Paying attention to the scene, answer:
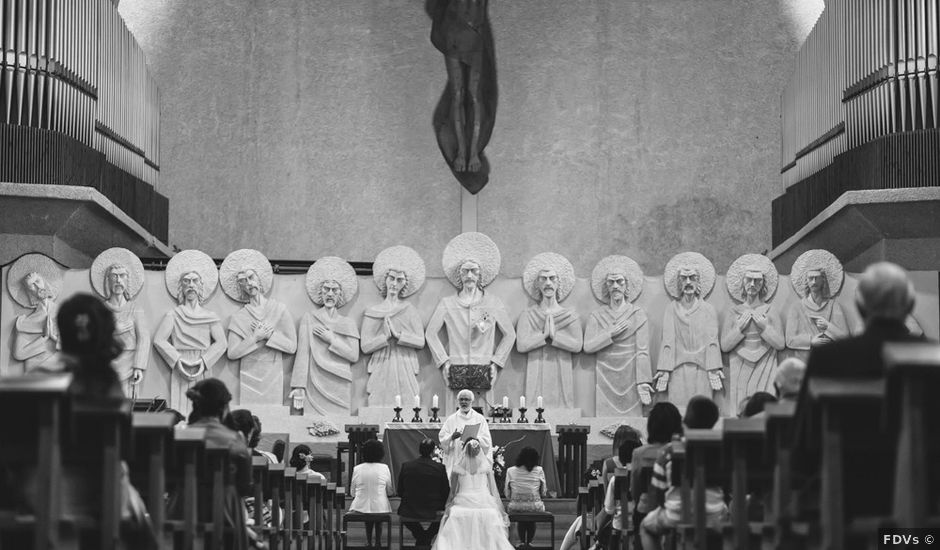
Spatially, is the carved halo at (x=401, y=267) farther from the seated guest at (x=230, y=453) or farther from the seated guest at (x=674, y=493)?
the seated guest at (x=674, y=493)

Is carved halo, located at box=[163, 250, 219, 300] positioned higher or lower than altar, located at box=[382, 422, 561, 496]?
higher

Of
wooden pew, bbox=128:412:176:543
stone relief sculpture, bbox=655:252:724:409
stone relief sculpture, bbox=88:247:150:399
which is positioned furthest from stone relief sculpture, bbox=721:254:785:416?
wooden pew, bbox=128:412:176:543

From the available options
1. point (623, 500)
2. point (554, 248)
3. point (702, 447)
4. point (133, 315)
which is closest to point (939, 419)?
point (702, 447)

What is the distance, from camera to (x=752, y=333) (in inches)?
650

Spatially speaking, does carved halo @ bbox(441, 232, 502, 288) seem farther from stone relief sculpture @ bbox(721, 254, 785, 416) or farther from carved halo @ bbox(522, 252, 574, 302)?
stone relief sculpture @ bbox(721, 254, 785, 416)

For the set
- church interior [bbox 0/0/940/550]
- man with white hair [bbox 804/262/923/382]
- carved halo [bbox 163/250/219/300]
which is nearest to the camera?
man with white hair [bbox 804/262/923/382]

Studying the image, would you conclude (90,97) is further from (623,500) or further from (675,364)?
(623,500)

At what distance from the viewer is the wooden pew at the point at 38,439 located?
208 inches

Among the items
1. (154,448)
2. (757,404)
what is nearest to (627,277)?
(757,404)

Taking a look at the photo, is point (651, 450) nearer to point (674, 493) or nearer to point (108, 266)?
point (674, 493)

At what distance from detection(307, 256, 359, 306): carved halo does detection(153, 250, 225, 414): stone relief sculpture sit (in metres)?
0.97

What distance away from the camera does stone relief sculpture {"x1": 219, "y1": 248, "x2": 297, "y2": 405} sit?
54.1 feet

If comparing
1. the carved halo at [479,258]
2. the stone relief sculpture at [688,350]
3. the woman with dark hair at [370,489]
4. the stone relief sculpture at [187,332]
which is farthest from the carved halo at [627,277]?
the woman with dark hair at [370,489]

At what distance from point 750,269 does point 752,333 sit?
63cm
